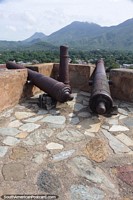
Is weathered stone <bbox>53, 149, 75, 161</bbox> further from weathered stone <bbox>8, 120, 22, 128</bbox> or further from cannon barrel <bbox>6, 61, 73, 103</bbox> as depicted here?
cannon barrel <bbox>6, 61, 73, 103</bbox>

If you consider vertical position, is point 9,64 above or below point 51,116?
above

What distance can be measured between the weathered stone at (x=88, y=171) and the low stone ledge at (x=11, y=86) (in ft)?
6.43

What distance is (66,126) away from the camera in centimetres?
356

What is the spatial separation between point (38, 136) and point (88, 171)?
0.97 metres

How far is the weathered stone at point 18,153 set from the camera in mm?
2672

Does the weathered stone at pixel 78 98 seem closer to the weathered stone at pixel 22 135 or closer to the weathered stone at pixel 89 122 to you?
the weathered stone at pixel 89 122

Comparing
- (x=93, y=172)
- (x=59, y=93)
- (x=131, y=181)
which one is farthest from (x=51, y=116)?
(x=131, y=181)

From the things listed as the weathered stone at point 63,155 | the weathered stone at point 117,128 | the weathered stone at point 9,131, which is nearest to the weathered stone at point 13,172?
the weathered stone at point 63,155

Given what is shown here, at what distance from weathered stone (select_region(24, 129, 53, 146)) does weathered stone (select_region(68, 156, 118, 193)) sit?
0.60m

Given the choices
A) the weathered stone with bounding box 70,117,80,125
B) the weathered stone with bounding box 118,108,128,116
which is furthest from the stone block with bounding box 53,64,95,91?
the weathered stone with bounding box 70,117,80,125

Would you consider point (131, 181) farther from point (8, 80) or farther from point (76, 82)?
point (76, 82)

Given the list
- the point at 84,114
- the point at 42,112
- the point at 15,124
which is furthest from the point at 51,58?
the point at 15,124

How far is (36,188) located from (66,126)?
4.78 ft

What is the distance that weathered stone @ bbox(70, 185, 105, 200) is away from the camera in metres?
2.10
